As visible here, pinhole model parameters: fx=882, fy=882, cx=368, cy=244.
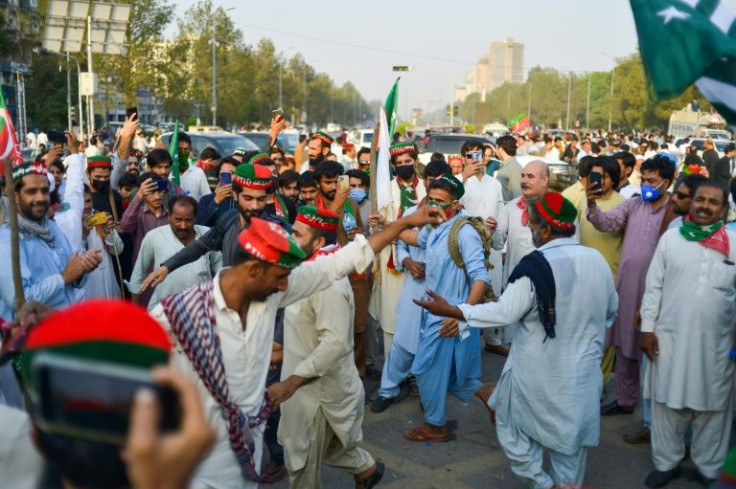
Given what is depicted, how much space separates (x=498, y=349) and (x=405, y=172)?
2000 mm

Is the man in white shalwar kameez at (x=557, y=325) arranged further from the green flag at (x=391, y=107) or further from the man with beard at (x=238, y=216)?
the green flag at (x=391, y=107)

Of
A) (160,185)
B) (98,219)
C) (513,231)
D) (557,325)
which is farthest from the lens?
(513,231)

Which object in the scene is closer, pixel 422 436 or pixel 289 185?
pixel 422 436

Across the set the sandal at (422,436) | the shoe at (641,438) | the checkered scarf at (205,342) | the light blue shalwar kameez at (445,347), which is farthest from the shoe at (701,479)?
the checkered scarf at (205,342)

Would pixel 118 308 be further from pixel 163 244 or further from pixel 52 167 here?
pixel 52 167

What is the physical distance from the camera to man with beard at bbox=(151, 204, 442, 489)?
125 inches

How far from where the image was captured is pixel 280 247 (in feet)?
10.3

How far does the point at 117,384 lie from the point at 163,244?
4.92m

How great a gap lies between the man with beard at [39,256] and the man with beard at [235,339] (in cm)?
152

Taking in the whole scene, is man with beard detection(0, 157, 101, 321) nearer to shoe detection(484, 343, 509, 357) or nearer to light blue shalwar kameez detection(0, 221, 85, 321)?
light blue shalwar kameez detection(0, 221, 85, 321)

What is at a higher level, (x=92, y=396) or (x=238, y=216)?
(x=92, y=396)

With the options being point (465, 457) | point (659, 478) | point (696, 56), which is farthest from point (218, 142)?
point (696, 56)

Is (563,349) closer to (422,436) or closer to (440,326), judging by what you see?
(440,326)

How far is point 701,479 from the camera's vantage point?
5.52 meters
